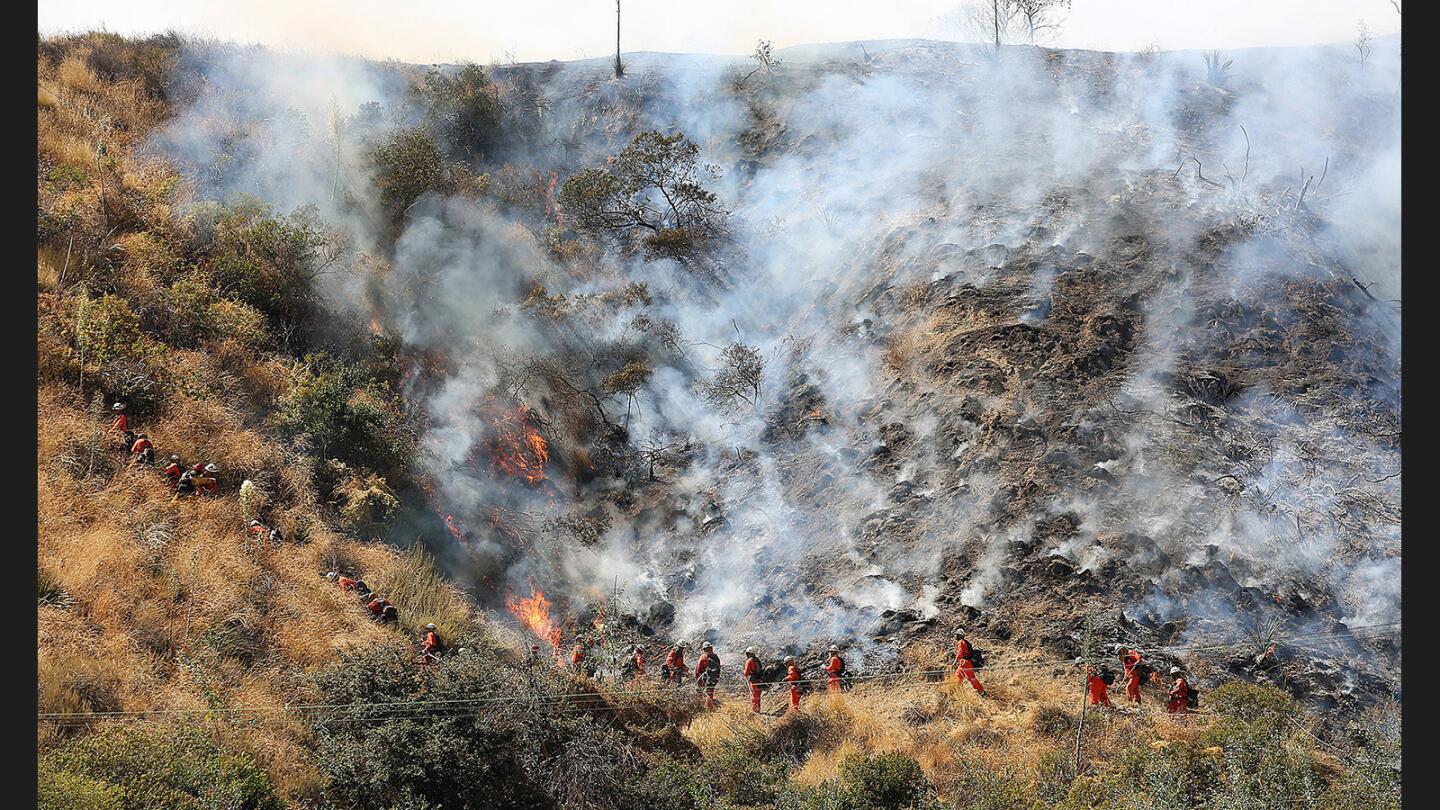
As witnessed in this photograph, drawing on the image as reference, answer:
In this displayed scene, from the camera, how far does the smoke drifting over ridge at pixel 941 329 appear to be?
57.0 feet

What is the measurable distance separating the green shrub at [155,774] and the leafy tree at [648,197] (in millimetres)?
18768

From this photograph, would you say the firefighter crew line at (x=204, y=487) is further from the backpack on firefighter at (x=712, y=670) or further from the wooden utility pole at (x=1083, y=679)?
the wooden utility pole at (x=1083, y=679)

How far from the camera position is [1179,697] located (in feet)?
48.0

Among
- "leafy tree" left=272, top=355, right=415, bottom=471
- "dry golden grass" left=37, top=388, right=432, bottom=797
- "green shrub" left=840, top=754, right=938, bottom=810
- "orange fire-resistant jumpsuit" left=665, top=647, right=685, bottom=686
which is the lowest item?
"orange fire-resistant jumpsuit" left=665, top=647, right=685, bottom=686

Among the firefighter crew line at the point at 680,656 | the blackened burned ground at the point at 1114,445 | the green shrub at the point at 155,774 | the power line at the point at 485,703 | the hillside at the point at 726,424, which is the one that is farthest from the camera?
the blackened burned ground at the point at 1114,445

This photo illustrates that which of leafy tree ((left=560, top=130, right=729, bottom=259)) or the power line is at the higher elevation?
leafy tree ((left=560, top=130, right=729, bottom=259))

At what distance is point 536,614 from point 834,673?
6.58 meters

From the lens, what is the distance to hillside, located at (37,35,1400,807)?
13.7m

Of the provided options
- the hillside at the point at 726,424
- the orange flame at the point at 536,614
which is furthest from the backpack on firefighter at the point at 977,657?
the orange flame at the point at 536,614

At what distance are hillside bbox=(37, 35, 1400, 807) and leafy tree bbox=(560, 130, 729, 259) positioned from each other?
0.39ft

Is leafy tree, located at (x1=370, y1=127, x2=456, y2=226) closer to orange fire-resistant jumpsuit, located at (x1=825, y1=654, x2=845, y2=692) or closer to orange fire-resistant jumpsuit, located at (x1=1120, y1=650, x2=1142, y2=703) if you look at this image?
orange fire-resistant jumpsuit, located at (x1=825, y1=654, x2=845, y2=692)

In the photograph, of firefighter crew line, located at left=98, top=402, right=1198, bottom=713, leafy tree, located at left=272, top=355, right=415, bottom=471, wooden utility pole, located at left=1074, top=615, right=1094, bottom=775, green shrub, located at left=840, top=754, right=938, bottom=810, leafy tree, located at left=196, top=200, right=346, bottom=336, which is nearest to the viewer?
green shrub, located at left=840, top=754, right=938, bottom=810

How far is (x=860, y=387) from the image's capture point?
2206cm

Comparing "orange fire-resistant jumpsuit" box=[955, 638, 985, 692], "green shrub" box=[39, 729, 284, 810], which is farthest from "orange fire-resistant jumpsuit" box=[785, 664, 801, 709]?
"green shrub" box=[39, 729, 284, 810]
